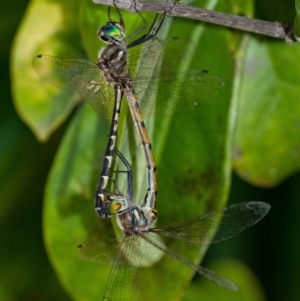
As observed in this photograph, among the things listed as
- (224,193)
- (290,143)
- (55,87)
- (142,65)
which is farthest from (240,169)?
(55,87)

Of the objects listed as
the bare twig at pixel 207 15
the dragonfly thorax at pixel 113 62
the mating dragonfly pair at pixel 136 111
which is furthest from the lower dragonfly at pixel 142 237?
the bare twig at pixel 207 15

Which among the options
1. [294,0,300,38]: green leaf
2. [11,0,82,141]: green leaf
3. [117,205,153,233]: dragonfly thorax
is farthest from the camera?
[11,0,82,141]: green leaf

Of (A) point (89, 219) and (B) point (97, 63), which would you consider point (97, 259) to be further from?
(B) point (97, 63)

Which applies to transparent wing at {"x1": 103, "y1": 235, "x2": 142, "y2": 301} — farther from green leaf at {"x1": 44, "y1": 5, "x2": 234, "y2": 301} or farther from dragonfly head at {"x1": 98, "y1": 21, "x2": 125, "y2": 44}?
dragonfly head at {"x1": 98, "y1": 21, "x2": 125, "y2": 44}

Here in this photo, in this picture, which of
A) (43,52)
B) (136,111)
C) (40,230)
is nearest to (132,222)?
(136,111)

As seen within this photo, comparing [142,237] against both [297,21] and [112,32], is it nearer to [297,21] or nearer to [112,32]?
[112,32]

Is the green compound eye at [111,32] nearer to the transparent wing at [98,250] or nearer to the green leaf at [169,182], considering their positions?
the green leaf at [169,182]

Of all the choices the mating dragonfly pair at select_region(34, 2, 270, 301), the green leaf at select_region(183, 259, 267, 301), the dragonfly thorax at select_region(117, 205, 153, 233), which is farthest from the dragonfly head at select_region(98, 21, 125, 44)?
the green leaf at select_region(183, 259, 267, 301)
